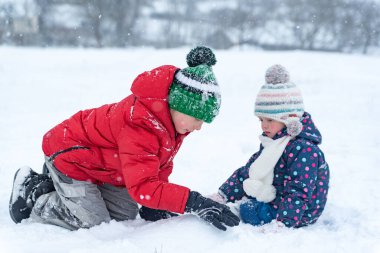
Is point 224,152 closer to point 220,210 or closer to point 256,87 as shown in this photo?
point 220,210

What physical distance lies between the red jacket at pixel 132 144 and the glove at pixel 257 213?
1.84ft

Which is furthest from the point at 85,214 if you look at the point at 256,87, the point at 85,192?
the point at 256,87

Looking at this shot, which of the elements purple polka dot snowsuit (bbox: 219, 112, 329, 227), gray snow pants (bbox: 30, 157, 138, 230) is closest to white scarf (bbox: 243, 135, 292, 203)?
purple polka dot snowsuit (bbox: 219, 112, 329, 227)

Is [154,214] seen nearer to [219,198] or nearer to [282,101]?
[219,198]

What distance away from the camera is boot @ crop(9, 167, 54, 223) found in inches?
102

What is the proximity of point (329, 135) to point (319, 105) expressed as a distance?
5.74 ft

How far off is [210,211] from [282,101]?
837mm

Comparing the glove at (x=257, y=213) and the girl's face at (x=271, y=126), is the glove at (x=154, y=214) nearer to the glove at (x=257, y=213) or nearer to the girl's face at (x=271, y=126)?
the glove at (x=257, y=213)

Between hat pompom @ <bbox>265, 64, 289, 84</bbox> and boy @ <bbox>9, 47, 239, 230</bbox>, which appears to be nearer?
boy @ <bbox>9, 47, 239, 230</bbox>

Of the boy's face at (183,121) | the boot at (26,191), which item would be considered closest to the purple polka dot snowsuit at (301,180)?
the boy's face at (183,121)

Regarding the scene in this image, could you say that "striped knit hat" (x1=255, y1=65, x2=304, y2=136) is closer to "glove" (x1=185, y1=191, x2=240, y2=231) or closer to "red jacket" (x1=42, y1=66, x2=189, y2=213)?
"red jacket" (x1=42, y1=66, x2=189, y2=213)

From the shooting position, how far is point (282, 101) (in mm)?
2494

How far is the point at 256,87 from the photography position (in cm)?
833

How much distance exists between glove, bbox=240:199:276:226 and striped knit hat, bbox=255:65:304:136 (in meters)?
0.49
